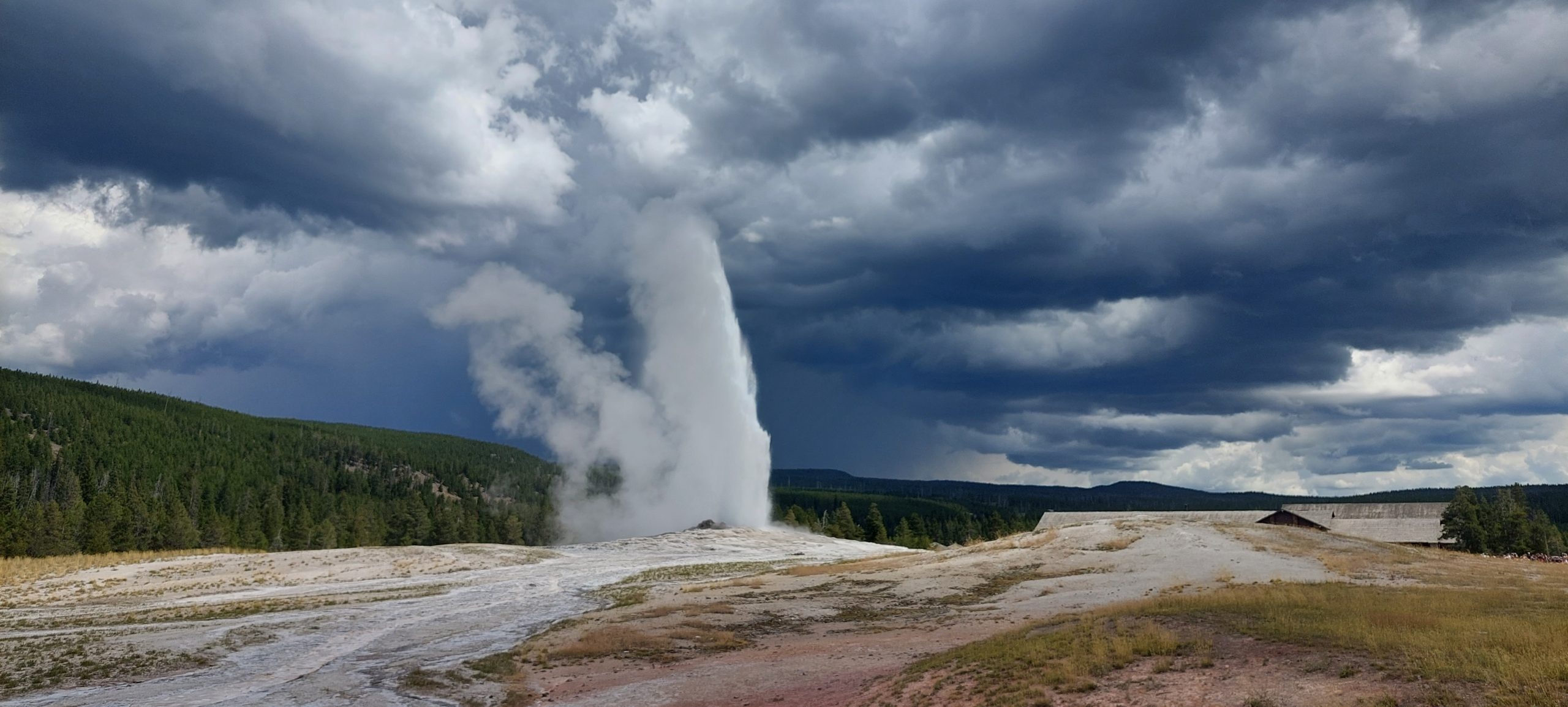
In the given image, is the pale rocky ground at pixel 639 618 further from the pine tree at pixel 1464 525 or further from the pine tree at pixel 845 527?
the pine tree at pixel 845 527

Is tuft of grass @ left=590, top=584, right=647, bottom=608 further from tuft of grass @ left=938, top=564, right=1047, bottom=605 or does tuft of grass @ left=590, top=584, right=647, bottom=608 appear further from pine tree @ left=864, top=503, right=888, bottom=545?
pine tree @ left=864, top=503, right=888, bottom=545

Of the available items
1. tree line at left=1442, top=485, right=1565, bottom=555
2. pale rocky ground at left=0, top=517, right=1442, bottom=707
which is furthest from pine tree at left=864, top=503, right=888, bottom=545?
tree line at left=1442, top=485, right=1565, bottom=555

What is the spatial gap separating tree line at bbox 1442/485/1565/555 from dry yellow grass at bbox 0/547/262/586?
114 metres

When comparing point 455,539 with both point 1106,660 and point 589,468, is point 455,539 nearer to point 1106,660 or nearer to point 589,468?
point 589,468

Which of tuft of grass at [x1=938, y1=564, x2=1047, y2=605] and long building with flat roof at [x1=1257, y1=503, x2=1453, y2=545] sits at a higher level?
long building with flat roof at [x1=1257, y1=503, x2=1453, y2=545]

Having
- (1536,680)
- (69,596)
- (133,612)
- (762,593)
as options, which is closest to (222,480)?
(69,596)

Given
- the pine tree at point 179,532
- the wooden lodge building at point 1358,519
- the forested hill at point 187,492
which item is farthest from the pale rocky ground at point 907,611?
the forested hill at point 187,492

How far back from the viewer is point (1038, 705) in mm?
15977

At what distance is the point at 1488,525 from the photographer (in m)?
87.6

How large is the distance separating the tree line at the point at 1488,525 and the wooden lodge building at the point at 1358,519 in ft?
7.72

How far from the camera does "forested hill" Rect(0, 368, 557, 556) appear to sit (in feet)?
321

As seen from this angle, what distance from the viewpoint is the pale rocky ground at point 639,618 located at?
73.9 feet

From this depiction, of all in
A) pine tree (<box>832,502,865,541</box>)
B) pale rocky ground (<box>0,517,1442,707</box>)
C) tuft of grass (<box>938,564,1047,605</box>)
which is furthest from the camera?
pine tree (<box>832,502,865,541</box>)

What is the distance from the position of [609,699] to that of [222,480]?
504 ft
